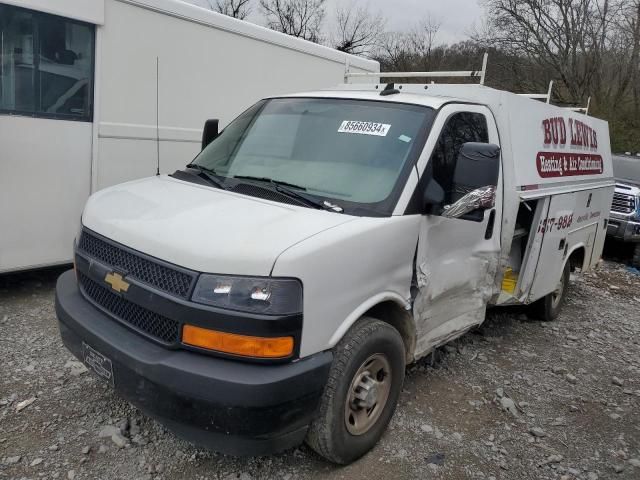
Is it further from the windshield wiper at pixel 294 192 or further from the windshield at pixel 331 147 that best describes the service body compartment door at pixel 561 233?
the windshield wiper at pixel 294 192

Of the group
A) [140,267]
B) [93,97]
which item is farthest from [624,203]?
[140,267]

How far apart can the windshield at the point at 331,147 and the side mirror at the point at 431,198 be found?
18 centimetres

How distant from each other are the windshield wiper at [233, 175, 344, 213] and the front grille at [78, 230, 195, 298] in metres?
0.86

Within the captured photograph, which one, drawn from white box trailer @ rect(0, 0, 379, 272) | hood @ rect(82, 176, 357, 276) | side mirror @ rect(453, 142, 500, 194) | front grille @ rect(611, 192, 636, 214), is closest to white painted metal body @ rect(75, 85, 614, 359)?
hood @ rect(82, 176, 357, 276)

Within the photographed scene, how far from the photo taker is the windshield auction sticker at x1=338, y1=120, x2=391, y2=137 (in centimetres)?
343

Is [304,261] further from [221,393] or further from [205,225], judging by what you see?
[221,393]

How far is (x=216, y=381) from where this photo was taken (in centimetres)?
239

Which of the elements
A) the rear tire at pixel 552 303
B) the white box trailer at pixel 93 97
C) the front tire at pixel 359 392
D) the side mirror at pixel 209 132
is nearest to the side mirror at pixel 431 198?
the front tire at pixel 359 392

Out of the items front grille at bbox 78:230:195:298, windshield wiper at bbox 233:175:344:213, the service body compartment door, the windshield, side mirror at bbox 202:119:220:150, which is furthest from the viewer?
the service body compartment door

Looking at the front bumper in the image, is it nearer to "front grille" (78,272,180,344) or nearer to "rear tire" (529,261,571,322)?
"rear tire" (529,261,571,322)

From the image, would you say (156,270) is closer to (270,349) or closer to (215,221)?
(215,221)

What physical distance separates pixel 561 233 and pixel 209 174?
11.0 feet

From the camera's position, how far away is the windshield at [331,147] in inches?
127

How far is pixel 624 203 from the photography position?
32.1ft
